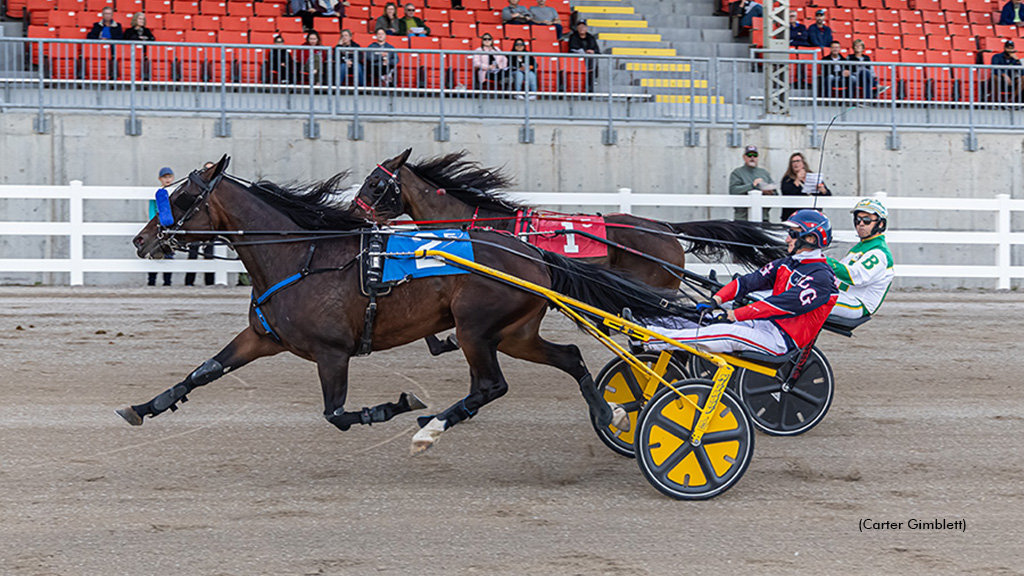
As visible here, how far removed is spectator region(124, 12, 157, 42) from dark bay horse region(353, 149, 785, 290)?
22.3 feet

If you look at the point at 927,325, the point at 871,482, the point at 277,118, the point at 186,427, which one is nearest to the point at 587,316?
the point at 871,482

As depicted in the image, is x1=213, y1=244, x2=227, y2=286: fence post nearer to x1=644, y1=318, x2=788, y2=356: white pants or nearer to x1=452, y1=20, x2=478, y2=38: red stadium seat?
x1=452, y1=20, x2=478, y2=38: red stadium seat

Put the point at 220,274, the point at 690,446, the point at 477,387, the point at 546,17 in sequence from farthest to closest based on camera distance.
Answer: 1. the point at 546,17
2. the point at 220,274
3. the point at 477,387
4. the point at 690,446

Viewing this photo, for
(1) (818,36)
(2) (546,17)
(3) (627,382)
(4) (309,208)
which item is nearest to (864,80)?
(1) (818,36)

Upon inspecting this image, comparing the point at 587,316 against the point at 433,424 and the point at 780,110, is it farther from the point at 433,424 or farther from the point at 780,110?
the point at 780,110

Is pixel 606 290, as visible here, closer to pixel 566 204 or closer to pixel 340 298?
pixel 340 298

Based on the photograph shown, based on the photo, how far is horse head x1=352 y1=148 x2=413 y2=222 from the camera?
27.4 ft

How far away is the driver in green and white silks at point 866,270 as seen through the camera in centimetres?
636

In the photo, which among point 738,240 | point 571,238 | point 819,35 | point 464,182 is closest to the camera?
point 571,238

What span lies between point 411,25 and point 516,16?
5.71 feet

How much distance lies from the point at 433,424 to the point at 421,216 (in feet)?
10.4

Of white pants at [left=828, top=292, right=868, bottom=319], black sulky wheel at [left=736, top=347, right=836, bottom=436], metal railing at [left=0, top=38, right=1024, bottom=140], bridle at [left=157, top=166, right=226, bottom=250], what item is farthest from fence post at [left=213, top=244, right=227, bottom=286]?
white pants at [left=828, top=292, right=868, bottom=319]

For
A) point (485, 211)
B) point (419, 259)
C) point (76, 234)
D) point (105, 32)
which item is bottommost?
point (419, 259)

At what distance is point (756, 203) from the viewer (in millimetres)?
12938
